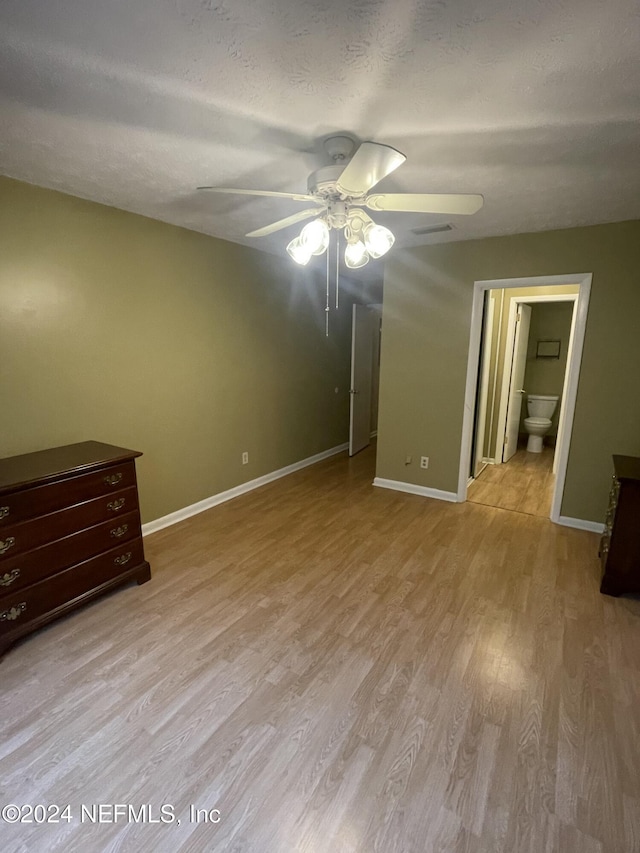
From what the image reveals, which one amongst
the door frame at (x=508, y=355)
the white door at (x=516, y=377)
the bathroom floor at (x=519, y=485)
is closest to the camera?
the bathroom floor at (x=519, y=485)

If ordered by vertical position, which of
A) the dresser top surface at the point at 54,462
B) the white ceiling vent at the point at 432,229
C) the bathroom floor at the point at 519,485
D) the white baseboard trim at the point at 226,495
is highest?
the white ceiling vent at the point at 432,229

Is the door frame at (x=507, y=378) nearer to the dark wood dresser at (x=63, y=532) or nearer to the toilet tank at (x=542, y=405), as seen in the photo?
the toilet tank at (x=542, y=405)

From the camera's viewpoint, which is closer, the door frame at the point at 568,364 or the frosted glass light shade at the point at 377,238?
the frosted glass light shade at the point at 377,238

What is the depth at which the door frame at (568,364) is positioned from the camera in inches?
117

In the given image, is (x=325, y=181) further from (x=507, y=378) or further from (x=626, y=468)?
(x=507, y=378)

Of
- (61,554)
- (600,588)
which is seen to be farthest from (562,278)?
(61,554)

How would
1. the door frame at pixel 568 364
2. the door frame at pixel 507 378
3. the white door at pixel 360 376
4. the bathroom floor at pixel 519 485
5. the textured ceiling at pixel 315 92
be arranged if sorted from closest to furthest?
the textured ceiling at pixel 315 92
the door frame at pixel 568 364
the bathroom floor at pixel 519 485
the door frame at pixel 507 378
the white door at pixel 360 376

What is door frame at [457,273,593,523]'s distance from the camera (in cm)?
298

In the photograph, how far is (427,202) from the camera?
5.37ft

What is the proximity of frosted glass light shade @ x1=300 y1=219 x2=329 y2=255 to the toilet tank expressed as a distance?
16.0 ft

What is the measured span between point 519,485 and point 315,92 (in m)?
4.04

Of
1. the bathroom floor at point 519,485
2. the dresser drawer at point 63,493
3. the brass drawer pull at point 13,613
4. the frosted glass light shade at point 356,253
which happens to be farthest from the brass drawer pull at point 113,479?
the bathroom floor at point 519,485

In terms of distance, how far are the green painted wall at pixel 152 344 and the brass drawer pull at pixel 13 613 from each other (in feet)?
2.92

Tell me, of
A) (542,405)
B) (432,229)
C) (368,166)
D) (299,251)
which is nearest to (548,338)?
(542,405)
